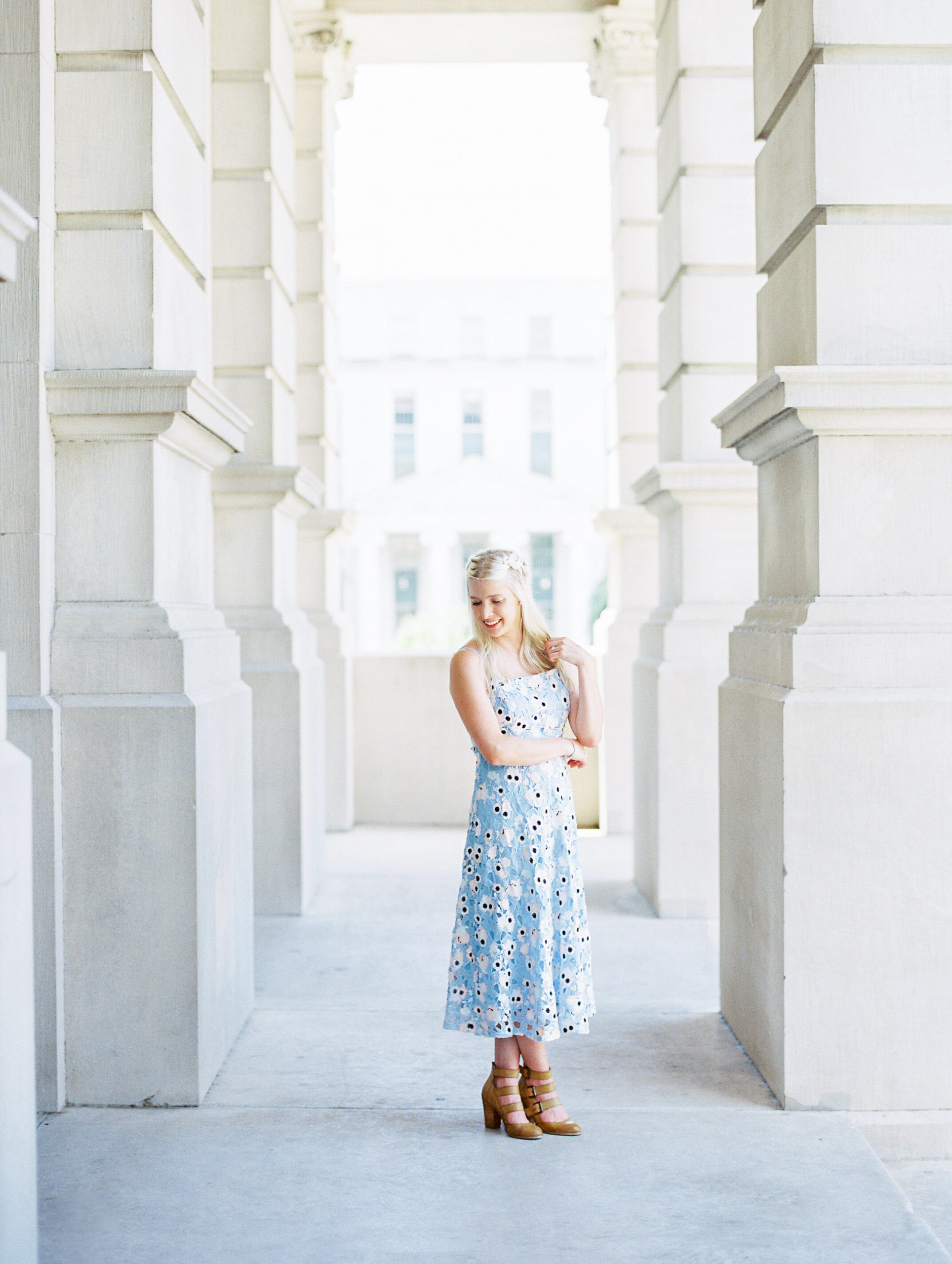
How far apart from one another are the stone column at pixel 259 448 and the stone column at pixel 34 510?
3328 mm

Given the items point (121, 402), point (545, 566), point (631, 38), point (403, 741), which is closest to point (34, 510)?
point (121, 402)

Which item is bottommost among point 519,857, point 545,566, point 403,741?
point 403,741

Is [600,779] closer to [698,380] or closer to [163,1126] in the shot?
[698,380]

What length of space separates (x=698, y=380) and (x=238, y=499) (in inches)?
117

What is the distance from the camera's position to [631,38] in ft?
37.1

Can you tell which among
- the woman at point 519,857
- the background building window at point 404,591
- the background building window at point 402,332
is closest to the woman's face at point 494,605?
the woman at point 519,857

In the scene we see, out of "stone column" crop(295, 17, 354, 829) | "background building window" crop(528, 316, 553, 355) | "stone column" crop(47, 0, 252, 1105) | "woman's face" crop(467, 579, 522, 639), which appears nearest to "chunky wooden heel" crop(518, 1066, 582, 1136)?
"stone column" crop(47, 0, 252, 1105)

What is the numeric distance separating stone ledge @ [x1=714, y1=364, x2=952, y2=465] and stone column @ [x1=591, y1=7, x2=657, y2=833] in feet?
21.0

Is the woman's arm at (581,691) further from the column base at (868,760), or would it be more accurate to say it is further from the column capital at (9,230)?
the column capital at (9,230)

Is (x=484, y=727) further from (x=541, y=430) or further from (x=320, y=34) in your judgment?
(x=541, y=430)

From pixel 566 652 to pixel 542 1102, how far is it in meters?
1.47

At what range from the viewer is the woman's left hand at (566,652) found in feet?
14.0

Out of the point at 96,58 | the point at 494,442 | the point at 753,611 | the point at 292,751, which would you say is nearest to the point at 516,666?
the point at 753,611

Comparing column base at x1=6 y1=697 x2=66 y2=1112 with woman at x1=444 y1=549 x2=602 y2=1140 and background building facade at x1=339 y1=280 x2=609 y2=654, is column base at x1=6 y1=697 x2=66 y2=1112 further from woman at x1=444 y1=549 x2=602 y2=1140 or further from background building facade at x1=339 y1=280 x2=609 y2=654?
background building facade at x1=339 y1=280 x2=609 y2=654
